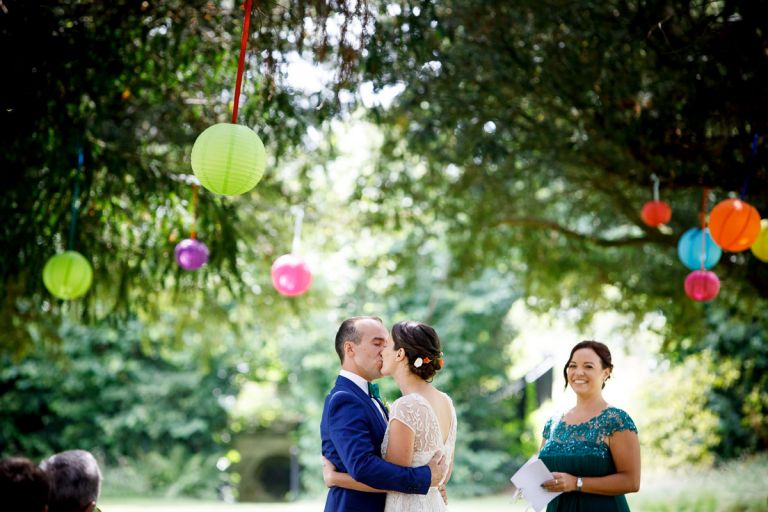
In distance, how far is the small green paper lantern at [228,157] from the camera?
4.01 m

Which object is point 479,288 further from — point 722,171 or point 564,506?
point 564,506

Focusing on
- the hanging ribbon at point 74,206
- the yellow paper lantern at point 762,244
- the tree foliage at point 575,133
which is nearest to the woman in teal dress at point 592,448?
the tree foliage at point 575,133

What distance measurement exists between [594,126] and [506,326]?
15.2 meters

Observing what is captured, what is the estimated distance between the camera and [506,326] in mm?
22219

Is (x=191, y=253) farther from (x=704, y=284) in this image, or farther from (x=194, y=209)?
(x=704, y=284)

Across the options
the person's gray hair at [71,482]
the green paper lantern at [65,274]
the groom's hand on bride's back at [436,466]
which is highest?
the green paper lantern at [65,274]

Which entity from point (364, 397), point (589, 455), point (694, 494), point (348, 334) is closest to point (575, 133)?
point (589, 455)

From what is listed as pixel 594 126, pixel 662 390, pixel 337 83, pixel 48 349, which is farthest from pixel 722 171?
pixel 662 390

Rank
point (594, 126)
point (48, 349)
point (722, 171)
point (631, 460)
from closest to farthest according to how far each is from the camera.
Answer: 1. point (631, 460)
2. point (722, 171)
3. point (594, 126)
4. point (48, 349)

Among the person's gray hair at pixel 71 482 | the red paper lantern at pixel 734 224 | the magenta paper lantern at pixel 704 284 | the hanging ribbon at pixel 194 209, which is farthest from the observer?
the magenta paper lantern at pixel 704 284

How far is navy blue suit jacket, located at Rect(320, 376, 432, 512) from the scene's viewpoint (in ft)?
10.3

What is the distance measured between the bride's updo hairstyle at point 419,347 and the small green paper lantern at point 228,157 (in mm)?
1218

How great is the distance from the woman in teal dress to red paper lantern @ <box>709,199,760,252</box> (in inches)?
87.4

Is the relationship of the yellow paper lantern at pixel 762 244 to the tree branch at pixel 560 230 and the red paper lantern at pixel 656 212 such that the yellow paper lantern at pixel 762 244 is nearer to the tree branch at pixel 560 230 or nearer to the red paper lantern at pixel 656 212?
the red paper lantern at pixel 656 212
